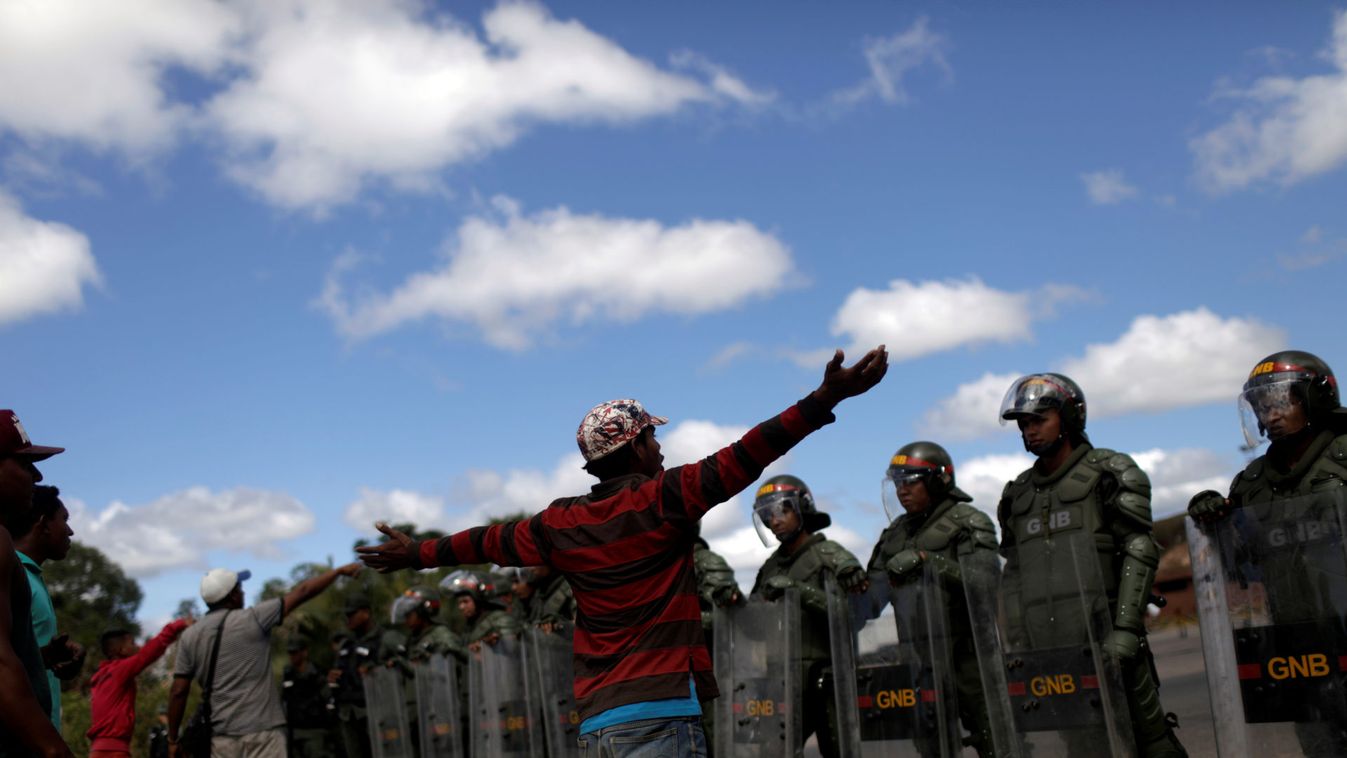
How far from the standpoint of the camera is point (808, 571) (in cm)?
914

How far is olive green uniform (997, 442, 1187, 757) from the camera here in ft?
21.7

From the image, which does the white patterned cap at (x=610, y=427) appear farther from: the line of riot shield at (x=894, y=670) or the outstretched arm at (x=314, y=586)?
the outstretched arm at (x=314, y=586)

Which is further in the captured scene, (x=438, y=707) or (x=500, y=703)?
(x=438, y=707)

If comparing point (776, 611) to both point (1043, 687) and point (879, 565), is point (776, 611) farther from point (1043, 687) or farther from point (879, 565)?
point (1043, 687)

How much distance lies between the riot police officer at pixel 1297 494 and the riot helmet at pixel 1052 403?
→ 0.94m

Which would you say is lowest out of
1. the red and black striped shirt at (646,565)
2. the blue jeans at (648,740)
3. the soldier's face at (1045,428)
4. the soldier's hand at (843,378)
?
the blue jeans at (648,740)

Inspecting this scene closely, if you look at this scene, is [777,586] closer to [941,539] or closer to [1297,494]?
[941,539]

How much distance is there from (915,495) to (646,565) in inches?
176

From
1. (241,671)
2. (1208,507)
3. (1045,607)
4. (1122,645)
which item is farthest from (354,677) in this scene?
(1208,507)

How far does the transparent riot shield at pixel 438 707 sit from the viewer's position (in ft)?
40.9

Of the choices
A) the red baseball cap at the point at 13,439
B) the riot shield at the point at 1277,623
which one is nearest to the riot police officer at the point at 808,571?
the riot shield at the point at 1277,623

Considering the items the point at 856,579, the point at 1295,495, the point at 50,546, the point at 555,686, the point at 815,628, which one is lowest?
the point at 555,686

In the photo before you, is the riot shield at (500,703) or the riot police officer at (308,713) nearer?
the riot shield at (500,703)

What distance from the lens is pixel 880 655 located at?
7801 millimetres
